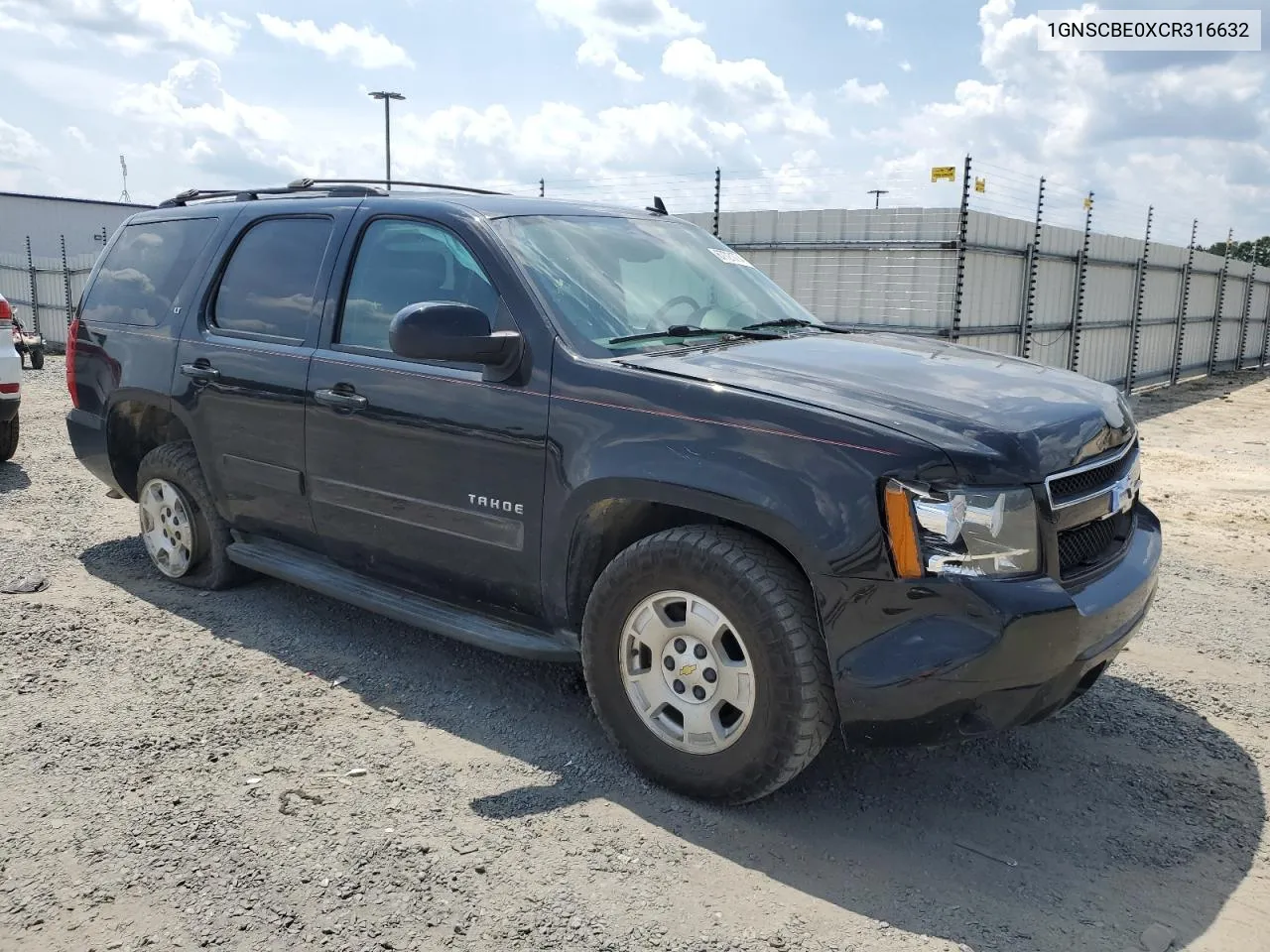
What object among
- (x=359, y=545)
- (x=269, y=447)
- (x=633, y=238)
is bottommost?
(x=359, y=545)

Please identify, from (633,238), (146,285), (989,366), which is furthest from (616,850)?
(146,285)

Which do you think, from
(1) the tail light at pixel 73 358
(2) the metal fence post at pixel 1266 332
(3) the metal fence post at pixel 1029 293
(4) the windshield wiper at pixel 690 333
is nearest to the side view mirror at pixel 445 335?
(4) the windshield wiper at pixel 690 333

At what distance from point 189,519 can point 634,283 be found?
2.64 meters

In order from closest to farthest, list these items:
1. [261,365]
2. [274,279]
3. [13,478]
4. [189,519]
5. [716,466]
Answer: [716,466]
[261,365]
[274,279]
[189,519]
[13,478]

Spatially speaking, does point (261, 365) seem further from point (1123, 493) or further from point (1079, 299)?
point (1079, 299)

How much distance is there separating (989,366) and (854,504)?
1.11 metres

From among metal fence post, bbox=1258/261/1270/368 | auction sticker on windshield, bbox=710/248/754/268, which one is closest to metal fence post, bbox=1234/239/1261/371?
metal fence post, bbox=1258/261/1270/368

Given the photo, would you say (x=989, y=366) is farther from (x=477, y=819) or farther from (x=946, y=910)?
(x=477, y=819)

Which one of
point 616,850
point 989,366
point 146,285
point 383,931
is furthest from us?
point 146,285

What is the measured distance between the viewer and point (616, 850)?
3.01 m

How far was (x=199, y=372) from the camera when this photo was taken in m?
4.75

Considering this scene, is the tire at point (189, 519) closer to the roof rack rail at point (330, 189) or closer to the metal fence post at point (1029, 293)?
the roof rack rail at point (330, 189)

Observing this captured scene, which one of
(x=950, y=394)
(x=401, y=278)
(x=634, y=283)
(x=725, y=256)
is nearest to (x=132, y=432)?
(x=401, y=278)

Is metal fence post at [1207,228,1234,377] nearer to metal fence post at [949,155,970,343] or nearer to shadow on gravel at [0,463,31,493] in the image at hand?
metal fence post at [949,155,970,343]
